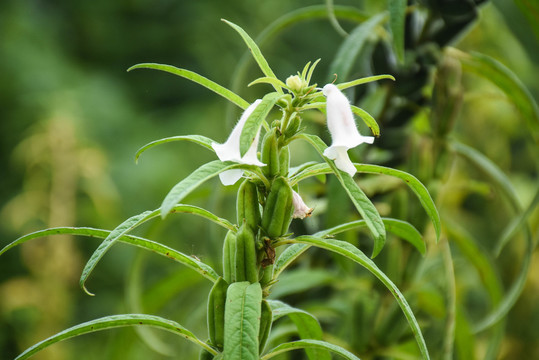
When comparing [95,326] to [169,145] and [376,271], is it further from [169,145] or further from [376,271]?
[169,145]

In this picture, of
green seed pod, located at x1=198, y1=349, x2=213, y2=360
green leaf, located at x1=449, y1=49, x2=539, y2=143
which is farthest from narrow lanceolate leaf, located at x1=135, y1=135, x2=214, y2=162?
green leaf, located at x1=449, y1=49, x2=539, y2=143

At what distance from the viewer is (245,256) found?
0.97 ft

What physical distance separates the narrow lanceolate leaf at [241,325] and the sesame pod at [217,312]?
1.0 inches

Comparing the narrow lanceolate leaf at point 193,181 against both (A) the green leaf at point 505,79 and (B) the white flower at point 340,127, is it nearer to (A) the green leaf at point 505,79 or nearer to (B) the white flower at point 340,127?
(B) the white flower at point 340,127

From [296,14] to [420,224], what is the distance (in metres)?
0.24

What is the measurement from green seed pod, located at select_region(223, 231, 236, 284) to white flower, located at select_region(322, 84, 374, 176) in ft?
0.22

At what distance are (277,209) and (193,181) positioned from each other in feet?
0.19

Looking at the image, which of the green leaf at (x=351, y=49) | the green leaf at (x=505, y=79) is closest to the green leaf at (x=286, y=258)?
the green leaf at (x=351, y=49)

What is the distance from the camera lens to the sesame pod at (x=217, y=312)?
0.30 m

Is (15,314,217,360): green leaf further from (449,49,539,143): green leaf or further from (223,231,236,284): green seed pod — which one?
(449,49,539,143): green leaf

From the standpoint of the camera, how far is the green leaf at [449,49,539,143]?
56 centimetres

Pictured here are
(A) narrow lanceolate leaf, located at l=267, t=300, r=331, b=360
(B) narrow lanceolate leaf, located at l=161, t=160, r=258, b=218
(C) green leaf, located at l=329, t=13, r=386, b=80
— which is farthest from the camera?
(C) green leaf, located at l=329, t=13, r=386, b=80

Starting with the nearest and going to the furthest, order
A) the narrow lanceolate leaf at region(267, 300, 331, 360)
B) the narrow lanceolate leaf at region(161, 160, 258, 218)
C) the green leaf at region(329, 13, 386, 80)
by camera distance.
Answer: the narrow lanceolate leaf at region(161, 160, 258, 218) → the narrow lanceolate leaf at region(267, 300, 331, 360) → the green leaf at region(329, 13, 386, 80)

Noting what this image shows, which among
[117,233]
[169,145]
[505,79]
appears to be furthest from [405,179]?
[169,145]
